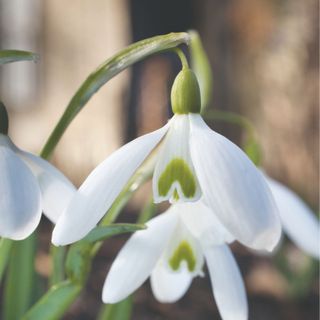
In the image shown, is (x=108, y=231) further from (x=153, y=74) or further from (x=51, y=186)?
(x=153, y=74)

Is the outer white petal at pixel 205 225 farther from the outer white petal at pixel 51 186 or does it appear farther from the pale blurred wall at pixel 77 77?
the pale blurred wall at pixel 77 77

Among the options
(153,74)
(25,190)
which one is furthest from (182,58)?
(153,74)

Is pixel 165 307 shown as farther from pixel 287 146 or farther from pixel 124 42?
pixel 124 42

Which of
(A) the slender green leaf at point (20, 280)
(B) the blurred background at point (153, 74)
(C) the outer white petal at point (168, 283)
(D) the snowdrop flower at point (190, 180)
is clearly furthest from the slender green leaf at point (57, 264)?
(B) the blurred background at point (153, 74)

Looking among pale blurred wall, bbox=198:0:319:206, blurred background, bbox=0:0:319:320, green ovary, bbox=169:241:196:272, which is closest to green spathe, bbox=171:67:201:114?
green ovary, bbox=169:241:196:272

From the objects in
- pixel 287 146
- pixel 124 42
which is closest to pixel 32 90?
pixel 124 42

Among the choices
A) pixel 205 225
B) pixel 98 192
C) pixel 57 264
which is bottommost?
pixel 57 264
